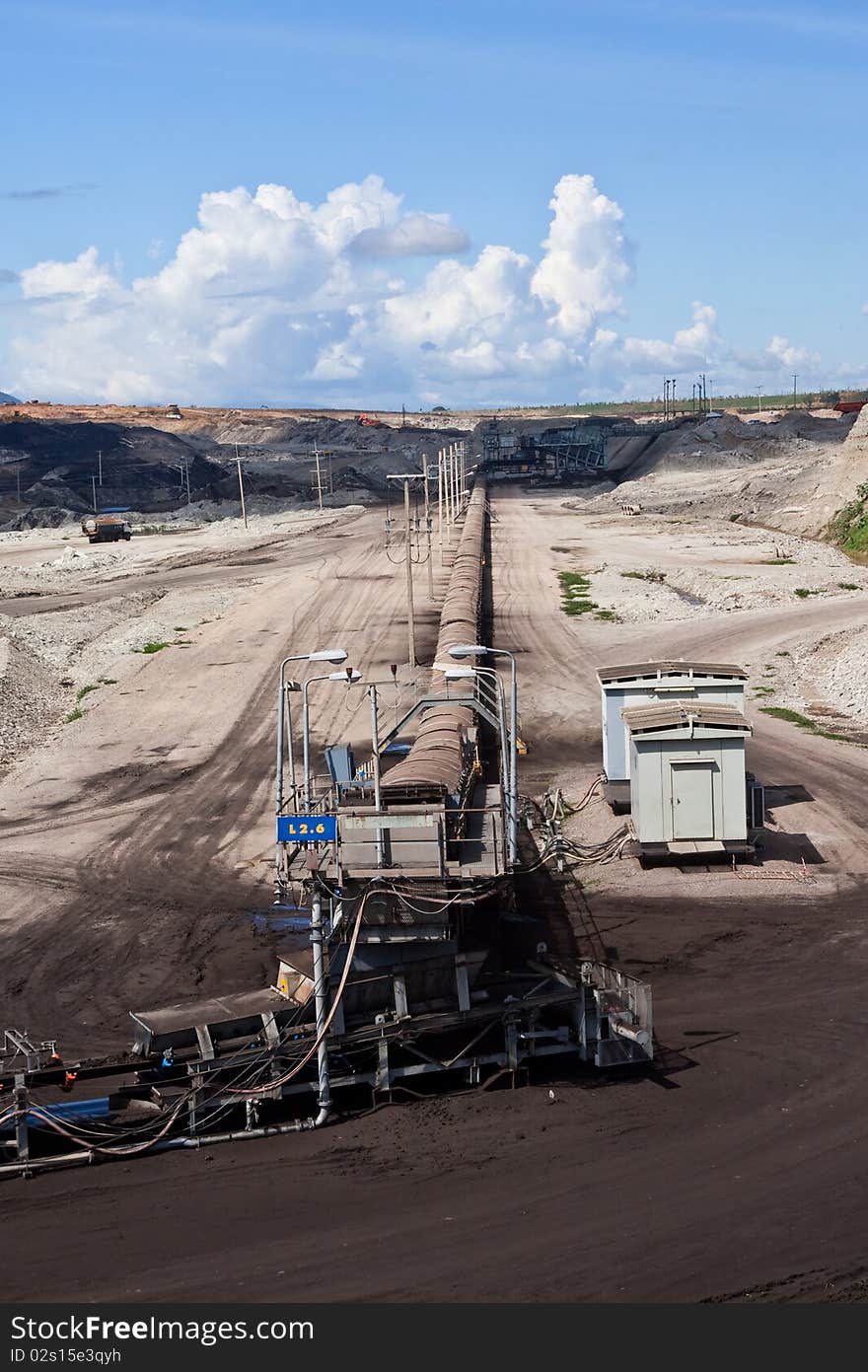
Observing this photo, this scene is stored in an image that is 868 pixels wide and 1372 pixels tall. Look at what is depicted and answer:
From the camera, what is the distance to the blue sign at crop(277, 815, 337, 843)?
19141mm

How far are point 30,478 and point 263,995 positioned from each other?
139 meters

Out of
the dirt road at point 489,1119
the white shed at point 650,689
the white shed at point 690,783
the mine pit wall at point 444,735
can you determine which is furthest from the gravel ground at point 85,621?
the white shed at point 690,783

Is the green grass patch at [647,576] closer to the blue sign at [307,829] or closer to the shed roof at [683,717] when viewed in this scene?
the shed roof at [683,717]

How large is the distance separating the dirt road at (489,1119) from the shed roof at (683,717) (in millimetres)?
2885

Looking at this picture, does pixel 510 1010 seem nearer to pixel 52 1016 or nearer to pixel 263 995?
pixel 263 995

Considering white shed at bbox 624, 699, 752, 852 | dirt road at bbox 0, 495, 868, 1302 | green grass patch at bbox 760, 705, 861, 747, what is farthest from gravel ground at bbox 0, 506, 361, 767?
green grass patch at bbox 760, 705, 861, 747

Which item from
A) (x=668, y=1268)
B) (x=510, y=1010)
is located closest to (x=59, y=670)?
(x=510, y=1010)

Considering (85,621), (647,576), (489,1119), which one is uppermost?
(647,576)

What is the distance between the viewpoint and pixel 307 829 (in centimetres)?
1930

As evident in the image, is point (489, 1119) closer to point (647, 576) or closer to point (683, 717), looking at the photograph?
point (683, 717)

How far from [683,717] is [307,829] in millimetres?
10537

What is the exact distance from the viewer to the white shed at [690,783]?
27.1m

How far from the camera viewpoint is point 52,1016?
21719 millimetres

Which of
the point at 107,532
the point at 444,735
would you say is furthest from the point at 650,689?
the point at 107,532
